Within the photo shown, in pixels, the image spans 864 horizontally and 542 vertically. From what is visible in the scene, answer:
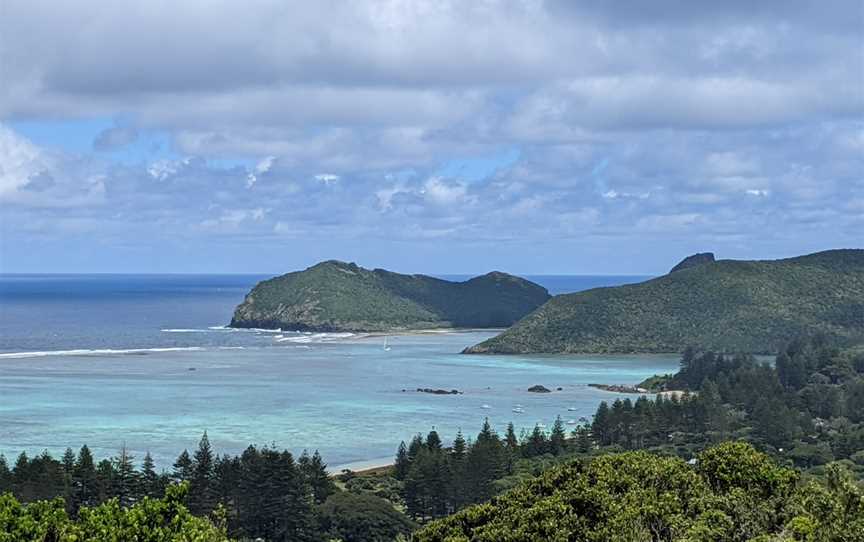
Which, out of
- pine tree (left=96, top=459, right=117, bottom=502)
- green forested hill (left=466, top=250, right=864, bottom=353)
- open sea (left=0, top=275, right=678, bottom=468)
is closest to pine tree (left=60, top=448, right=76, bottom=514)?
pine tree (left=96, top=459, right=117, bottom=502)

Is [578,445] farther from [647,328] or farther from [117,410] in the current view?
[647,328]

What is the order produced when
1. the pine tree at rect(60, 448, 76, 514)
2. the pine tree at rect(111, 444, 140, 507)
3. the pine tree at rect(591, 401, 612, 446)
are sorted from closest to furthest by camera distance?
the pine tree at rect(60, 448, 76, 514) < the pine tree at rect(111, 444, 140, 507) < the pine tree at rect(591, 401, 612, 446)

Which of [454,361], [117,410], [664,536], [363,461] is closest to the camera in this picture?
[664,536]

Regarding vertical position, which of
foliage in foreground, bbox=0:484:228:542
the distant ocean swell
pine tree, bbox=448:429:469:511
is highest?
the distant ocean swell

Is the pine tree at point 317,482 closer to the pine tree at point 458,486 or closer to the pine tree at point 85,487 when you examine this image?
the pine tree at point 458,486

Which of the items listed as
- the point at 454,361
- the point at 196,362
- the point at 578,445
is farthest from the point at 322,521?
the point at 454,361

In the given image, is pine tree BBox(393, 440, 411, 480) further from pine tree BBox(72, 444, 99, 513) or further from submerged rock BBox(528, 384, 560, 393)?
submerged rock BBox(528, 384, 560, 393)
